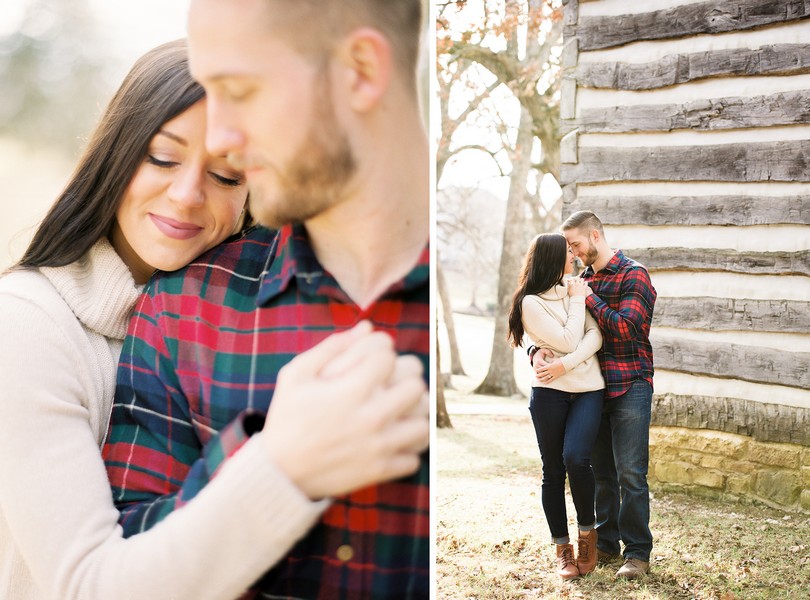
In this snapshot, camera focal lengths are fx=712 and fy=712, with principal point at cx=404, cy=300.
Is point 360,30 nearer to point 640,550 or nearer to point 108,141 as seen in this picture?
point 108,141

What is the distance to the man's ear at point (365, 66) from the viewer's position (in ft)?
2.88

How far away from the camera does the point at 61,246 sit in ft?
3.23

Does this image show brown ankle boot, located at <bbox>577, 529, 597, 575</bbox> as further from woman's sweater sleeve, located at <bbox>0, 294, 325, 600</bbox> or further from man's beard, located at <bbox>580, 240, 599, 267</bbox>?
woman's sweater sleeve, located at <bbox>0, 294, 325, 600</bbox>

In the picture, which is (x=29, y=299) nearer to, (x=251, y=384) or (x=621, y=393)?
(x=251, y=384)

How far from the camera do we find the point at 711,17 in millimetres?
2145

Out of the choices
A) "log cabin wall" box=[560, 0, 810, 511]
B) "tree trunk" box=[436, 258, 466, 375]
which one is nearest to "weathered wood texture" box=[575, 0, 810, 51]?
"log cabin wall" box=[560, 0, 810, 511]

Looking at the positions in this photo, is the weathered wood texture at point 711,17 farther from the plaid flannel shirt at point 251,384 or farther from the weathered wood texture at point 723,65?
the plaid flannel shirt at point 251,384

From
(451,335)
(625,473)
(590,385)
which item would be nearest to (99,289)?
(590,385)

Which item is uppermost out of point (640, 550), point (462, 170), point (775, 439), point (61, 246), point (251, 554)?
point (462, 170)

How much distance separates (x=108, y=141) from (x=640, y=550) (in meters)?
1.86

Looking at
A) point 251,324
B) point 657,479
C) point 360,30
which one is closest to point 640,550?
point 657,479

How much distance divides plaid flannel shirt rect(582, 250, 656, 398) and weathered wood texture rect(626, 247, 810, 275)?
0.52 ft

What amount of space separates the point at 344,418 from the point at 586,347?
1.25 meters

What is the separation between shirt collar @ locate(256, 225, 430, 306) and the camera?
932 mm
